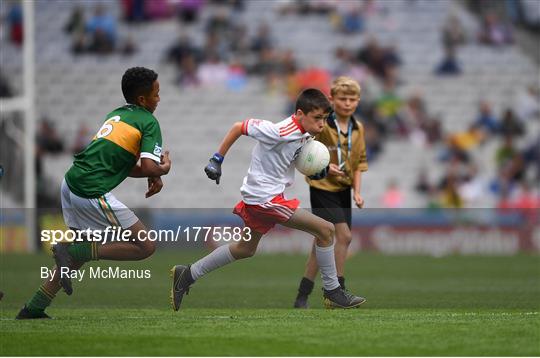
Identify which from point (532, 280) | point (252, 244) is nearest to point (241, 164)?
point (532, 280)

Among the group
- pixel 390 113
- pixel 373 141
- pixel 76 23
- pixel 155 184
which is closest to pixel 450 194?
pixel 373 141

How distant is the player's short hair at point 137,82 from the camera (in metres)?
10.8

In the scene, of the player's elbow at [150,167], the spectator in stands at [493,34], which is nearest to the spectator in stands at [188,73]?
the spectator in stands at [493,34]

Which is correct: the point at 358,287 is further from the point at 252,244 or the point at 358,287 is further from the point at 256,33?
the point at 256,33

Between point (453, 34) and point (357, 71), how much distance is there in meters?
3.12

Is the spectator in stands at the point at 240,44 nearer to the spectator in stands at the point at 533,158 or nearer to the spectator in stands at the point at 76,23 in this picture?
the spectator in stands at the point at 76,23

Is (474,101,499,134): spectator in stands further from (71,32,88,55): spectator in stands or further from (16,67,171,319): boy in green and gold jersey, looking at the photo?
(16,67,171,319): boy in green and gold jersey

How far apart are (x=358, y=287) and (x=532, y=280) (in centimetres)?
274

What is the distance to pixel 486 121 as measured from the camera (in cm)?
3064

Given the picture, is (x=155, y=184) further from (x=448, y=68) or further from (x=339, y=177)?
(x=448, y=68)

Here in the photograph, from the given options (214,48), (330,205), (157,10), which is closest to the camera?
(330,205)

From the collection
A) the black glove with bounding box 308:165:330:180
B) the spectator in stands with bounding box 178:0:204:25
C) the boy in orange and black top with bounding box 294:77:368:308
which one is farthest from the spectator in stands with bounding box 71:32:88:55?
the black glove with bounding box 308:165:330:180

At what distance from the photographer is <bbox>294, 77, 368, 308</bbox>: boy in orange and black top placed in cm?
1279

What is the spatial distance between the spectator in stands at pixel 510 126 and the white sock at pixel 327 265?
62.2 feet
